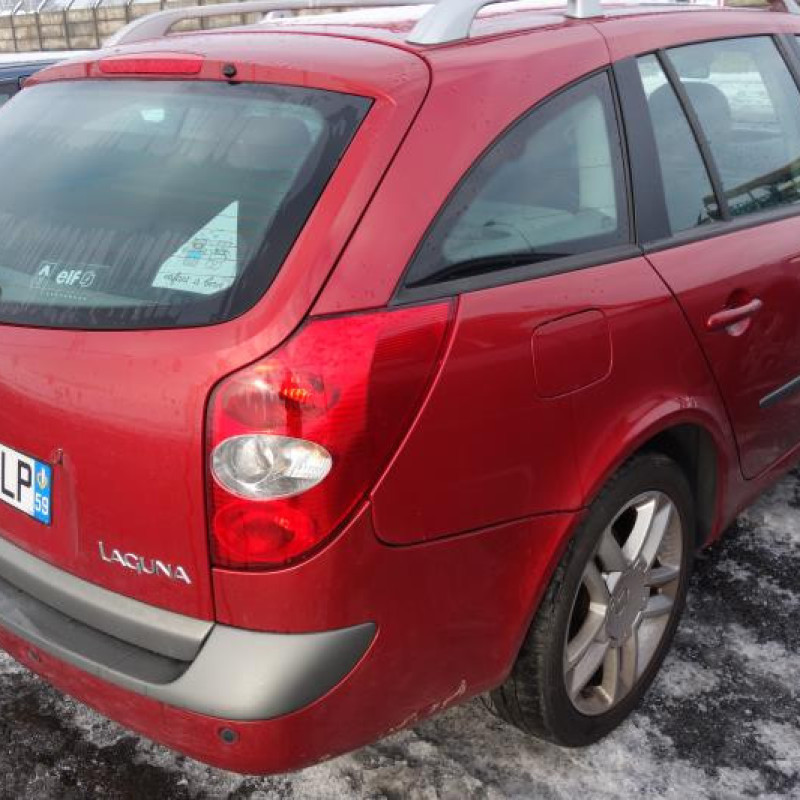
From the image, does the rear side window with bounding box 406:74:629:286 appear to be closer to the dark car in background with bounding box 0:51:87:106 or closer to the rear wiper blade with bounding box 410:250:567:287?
the rear wiper blade with bounding box 410:250:567:287

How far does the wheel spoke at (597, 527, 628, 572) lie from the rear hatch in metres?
0.91

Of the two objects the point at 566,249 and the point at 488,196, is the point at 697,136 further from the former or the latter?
the point at 488,196

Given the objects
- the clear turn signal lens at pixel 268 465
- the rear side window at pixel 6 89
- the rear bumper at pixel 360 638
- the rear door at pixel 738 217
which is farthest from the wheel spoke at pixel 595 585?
the rear side window at pixel 6 89

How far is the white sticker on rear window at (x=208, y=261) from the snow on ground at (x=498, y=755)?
119cm

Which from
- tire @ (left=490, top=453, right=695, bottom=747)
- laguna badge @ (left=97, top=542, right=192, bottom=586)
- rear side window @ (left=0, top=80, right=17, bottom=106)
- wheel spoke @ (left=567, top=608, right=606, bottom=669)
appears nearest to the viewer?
laguna badge @ (left=97, top=542, right=192, bottom=586)

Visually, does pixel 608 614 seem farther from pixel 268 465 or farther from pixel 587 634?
pixel 268 465

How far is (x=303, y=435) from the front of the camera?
63.1 inches

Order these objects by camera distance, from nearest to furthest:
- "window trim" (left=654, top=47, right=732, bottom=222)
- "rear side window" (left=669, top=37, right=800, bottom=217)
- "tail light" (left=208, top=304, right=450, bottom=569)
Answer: "tail light" (left=208, top=304, right=450, bottom=569), "window trim" (left=654, top=47, right=732, bottom=222), "rear side window" (left=669, top=37, right=800, bottom=217)

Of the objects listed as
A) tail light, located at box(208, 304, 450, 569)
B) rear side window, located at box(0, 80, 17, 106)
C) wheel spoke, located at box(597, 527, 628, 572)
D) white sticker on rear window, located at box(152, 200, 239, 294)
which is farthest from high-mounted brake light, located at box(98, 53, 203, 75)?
rear side window, located at box(0, 80, 17, 106)

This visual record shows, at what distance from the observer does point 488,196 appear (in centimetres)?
188

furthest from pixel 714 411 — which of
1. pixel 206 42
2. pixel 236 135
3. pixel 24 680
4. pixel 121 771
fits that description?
pixel 24 680

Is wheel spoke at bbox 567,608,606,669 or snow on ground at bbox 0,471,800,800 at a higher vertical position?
wheel spoke at bbox 567,608,606,669

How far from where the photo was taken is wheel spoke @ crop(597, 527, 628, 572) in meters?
2.18

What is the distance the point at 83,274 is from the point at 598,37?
1.23 meters
